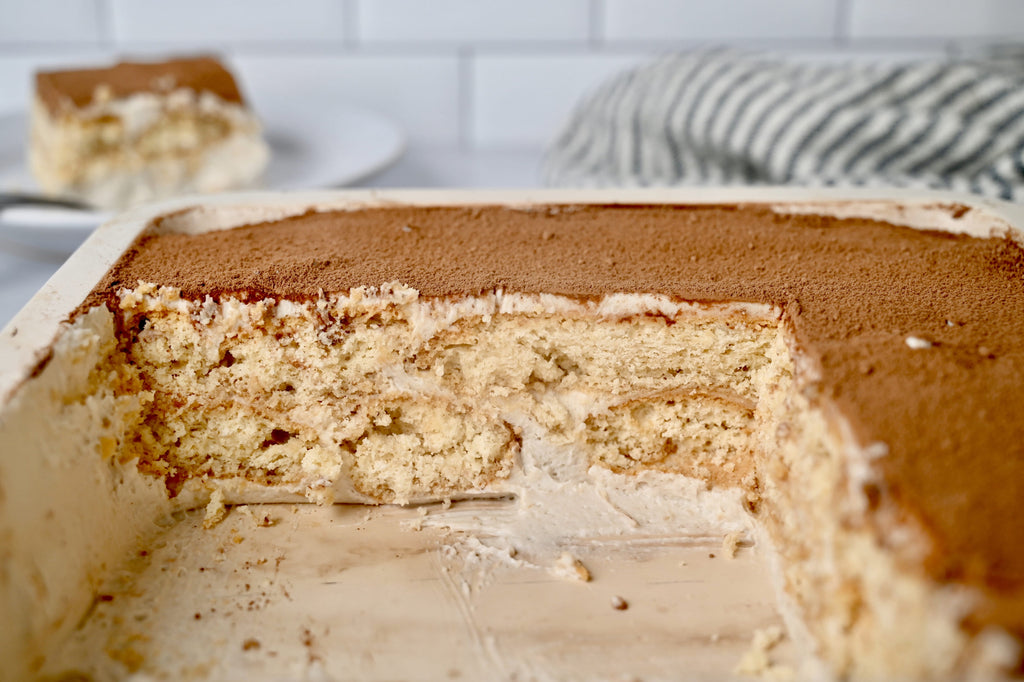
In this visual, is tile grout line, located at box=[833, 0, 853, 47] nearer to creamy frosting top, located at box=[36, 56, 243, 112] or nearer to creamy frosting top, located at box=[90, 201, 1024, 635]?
creamy frosting top, located at box=[90, 201, 1024, 635]

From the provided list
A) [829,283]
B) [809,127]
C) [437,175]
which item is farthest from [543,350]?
[437,175]

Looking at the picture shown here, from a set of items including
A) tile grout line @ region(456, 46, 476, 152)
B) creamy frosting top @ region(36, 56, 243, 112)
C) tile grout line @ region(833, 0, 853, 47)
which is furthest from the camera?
tile grout line @ region(456, 46, 476, 152)

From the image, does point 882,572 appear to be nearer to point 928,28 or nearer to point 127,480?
point 127,480

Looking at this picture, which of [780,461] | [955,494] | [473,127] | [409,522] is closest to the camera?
[955,494]

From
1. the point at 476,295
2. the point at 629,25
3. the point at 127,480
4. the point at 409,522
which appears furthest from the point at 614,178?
the point at 127,480

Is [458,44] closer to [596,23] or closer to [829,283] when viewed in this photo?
[596,23]

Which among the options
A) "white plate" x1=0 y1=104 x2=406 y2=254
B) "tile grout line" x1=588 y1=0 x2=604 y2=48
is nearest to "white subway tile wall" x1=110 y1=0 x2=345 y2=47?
"white plate" x1=0 y1=104 x2=406 y2=254

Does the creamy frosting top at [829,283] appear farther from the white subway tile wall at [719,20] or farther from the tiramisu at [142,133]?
the white subway tile wall at [719,20]
